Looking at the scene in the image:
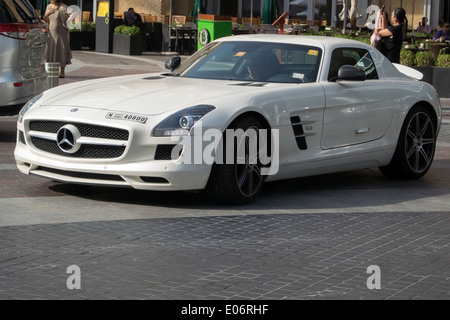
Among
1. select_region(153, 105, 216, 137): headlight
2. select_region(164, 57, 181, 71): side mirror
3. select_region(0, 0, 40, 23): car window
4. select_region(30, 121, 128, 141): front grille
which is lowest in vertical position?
select_region(30, 121, 128, 141): front grille

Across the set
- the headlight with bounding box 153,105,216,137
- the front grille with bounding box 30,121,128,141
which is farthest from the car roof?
the front grille with bounding box 30,121,128,141

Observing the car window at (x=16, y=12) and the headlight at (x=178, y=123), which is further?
the car window at (x=16, y=12)

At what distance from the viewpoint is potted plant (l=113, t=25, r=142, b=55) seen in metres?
30.7

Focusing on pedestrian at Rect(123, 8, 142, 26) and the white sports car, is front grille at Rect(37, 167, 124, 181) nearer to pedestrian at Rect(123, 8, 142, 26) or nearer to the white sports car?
the white sports car

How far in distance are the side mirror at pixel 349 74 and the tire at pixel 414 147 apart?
3.52ft

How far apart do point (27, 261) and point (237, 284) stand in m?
1.39

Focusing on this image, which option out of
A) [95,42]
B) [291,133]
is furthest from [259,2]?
[291,133]

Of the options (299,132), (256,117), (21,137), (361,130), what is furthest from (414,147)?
(21,137)

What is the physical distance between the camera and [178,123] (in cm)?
830

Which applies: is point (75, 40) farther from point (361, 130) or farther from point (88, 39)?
point (361, 130)

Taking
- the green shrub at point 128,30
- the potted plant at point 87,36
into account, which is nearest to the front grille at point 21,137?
the green shrub at point 128,30

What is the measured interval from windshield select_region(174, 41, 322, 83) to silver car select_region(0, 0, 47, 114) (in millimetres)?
2763

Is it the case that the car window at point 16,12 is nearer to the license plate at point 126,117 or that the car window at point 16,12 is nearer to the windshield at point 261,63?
the windshield at point 261,63

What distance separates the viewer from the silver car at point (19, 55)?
39.4 ft
